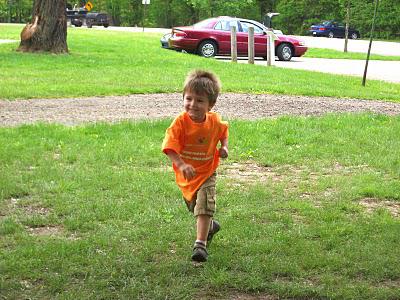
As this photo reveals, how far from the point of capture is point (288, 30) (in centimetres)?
6488

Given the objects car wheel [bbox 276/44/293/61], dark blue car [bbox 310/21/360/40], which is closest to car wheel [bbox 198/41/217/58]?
car wheel [bbox 276/44/293/61]

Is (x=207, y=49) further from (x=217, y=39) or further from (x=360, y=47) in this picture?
(x=360, y=47)

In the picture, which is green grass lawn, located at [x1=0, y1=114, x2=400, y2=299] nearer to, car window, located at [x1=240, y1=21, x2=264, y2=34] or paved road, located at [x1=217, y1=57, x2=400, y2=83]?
paved road, located at [x1=217, y1=57, x2=400, y2=83]

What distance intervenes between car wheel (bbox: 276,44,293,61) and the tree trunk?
9010mm

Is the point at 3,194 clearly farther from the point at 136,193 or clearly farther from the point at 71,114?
the point at 71,114

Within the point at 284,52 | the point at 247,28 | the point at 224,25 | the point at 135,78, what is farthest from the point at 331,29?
the point at 135,78

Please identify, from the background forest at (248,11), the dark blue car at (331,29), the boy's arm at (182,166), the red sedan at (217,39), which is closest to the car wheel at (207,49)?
the red sedan at (217,39)

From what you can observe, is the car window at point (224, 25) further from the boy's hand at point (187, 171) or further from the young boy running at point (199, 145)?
the boy's hand at point (187, 171)

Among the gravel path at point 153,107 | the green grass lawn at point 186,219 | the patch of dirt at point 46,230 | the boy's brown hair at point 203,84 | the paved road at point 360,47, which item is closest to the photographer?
the green grass lawn at point 186,219

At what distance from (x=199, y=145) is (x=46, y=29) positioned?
46.4 ft

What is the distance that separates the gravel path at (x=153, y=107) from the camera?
878 centimetres

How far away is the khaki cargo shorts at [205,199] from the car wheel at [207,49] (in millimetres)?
18379

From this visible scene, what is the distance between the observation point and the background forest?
54.0 m

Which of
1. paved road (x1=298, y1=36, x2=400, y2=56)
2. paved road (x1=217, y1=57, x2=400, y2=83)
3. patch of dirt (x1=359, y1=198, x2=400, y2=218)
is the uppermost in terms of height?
patch of dirt (x1=359, y1=198, x2=400, y2=218)
